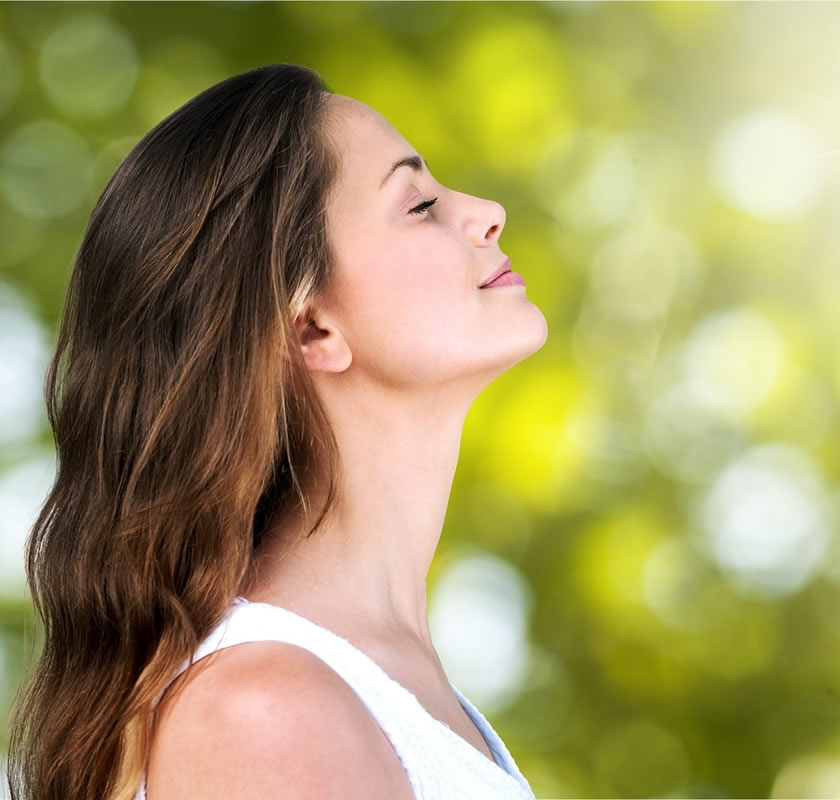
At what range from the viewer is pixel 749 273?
6.35 feet

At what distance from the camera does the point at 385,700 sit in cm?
77

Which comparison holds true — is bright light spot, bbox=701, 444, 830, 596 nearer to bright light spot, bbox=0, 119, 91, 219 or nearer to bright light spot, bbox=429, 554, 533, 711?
bright light spot, bbox=429, 554, 533, 711

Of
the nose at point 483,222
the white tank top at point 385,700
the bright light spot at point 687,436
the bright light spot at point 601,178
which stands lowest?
the bright light spot at point 687,436

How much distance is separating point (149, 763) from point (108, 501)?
204mm

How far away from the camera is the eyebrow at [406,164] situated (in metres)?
0.93

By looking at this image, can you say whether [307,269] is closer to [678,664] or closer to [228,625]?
[228,625]

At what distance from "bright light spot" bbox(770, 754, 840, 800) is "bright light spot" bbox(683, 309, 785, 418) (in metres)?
0.62

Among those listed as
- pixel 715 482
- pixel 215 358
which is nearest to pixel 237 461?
pixel 215 358

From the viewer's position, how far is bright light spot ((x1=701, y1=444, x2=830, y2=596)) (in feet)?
6.24

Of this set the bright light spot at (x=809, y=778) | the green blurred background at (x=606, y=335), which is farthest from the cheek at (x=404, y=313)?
the bright light spot at (x=809, y=778)

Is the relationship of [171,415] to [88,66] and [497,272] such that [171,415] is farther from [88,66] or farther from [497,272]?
[88,66]

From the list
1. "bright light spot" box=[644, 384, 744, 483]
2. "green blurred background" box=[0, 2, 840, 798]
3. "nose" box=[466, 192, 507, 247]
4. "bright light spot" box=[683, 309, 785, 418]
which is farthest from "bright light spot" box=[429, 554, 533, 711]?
"nose" box=[466, 192, 507, 247]

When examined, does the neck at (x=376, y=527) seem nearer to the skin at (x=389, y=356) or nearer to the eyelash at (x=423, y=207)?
the skin at (x=389, y=356)

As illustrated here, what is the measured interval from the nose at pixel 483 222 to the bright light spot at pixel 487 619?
1.06m
